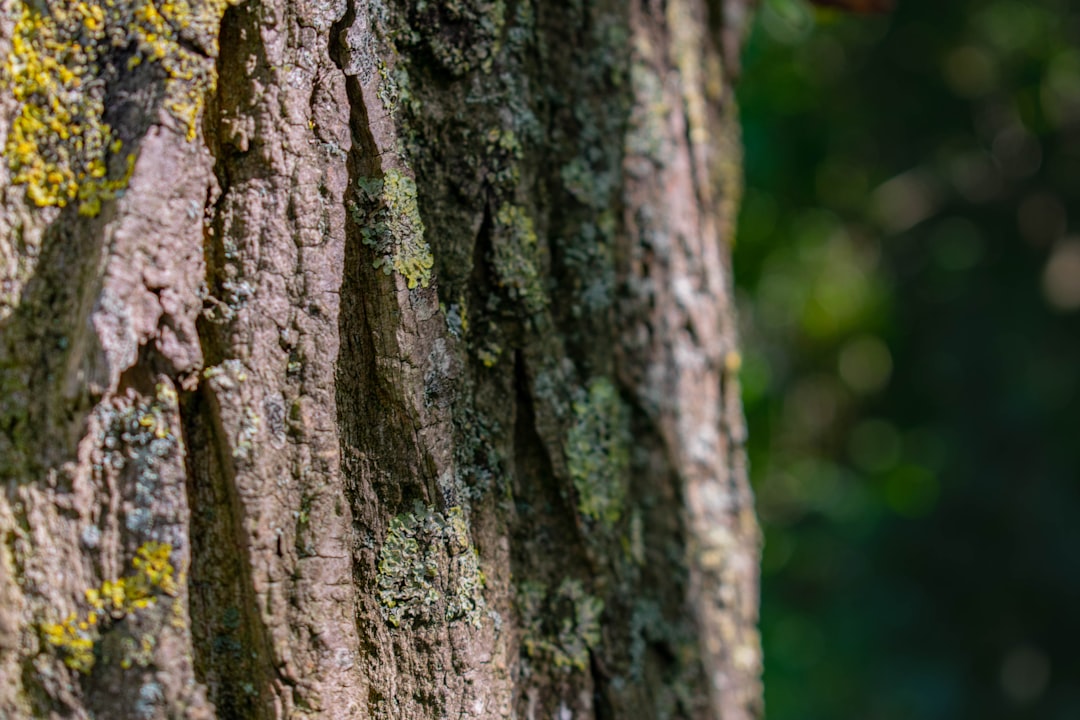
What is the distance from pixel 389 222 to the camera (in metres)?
0.57

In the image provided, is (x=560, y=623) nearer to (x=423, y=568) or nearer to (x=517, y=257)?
(x=423, y=568)

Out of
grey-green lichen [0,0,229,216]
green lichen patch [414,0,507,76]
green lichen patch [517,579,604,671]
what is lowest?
green lichen patch [517,579,604,671]

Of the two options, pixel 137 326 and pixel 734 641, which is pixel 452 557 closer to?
pixel 137 326

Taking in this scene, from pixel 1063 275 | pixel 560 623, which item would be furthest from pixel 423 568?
pixel 1063 275

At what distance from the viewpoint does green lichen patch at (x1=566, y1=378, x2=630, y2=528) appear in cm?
69

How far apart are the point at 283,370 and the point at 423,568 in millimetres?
167

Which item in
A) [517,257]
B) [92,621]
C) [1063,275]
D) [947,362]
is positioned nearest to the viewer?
[92,621]

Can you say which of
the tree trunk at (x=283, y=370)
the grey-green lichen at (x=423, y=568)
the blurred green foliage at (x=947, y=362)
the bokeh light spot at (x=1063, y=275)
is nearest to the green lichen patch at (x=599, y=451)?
the tree trunk at (x=283, y=370)

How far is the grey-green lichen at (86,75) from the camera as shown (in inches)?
20.8

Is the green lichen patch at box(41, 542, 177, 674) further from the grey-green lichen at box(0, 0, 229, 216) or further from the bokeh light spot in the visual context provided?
the bokeh light spot

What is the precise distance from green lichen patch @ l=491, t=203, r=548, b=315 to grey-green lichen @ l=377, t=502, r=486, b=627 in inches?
6.9

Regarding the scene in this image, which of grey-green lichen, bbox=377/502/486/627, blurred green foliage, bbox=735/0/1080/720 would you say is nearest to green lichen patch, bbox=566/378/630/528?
grey-green lichen, bbox=377/502/486/627

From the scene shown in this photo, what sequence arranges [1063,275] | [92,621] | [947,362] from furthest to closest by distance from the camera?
[947,362]
[1063,275]
[92,621]

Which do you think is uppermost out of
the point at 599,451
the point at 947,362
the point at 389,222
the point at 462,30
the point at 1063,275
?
the point at 1063,275
